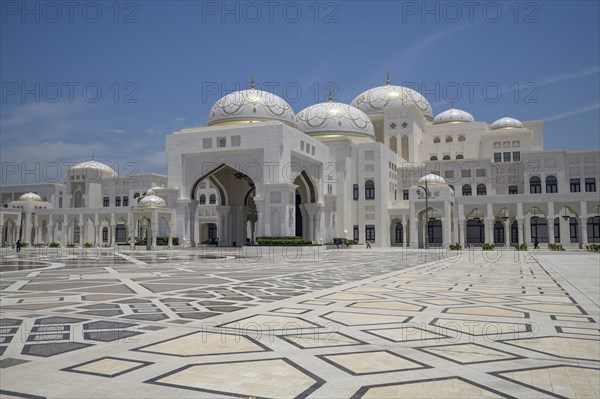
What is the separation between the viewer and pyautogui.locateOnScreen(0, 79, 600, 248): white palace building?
143 ft

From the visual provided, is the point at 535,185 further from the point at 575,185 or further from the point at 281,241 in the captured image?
the point at 281,241

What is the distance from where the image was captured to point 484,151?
190ft

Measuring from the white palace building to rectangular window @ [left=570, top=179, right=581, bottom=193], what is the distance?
110 millimetres

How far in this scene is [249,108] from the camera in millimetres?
47062

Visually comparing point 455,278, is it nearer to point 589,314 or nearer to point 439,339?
point 589,314

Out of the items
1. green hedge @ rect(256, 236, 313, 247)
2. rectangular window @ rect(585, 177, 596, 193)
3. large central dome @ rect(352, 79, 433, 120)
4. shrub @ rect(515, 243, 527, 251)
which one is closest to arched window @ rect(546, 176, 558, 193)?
rectangular window @ rect(585, 177, 596, 193)

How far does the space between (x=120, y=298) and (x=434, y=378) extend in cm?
786

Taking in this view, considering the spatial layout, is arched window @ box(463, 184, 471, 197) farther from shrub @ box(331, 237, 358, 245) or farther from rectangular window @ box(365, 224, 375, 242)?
shrub @ box(331, 237, 358, 245)

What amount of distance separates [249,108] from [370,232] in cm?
1715

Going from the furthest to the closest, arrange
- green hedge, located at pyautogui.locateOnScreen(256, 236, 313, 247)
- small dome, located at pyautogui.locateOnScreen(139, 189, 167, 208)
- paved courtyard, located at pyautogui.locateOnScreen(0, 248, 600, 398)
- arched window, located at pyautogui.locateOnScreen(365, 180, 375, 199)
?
arched window, located at pyautogui.locateOnScreen(365, 180, 375, 199), small dome, located at pyautogui.locateOnScreen(139, 189, 167, 208), green hedge, located at pyautogui.locateOnScreen(256, 236, 313, 247), paved courtyard, located at pyautogui.locateOnScreen(0, 248, 600, 398)

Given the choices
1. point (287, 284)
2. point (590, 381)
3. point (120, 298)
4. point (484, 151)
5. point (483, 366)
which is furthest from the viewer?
point (484, 151)

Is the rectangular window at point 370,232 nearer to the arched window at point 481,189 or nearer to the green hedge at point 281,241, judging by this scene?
the green hedge at point 281,241

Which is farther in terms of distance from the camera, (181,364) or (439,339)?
(439,339)

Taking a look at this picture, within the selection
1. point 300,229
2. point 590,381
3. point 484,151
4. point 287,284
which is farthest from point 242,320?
point 484,151
